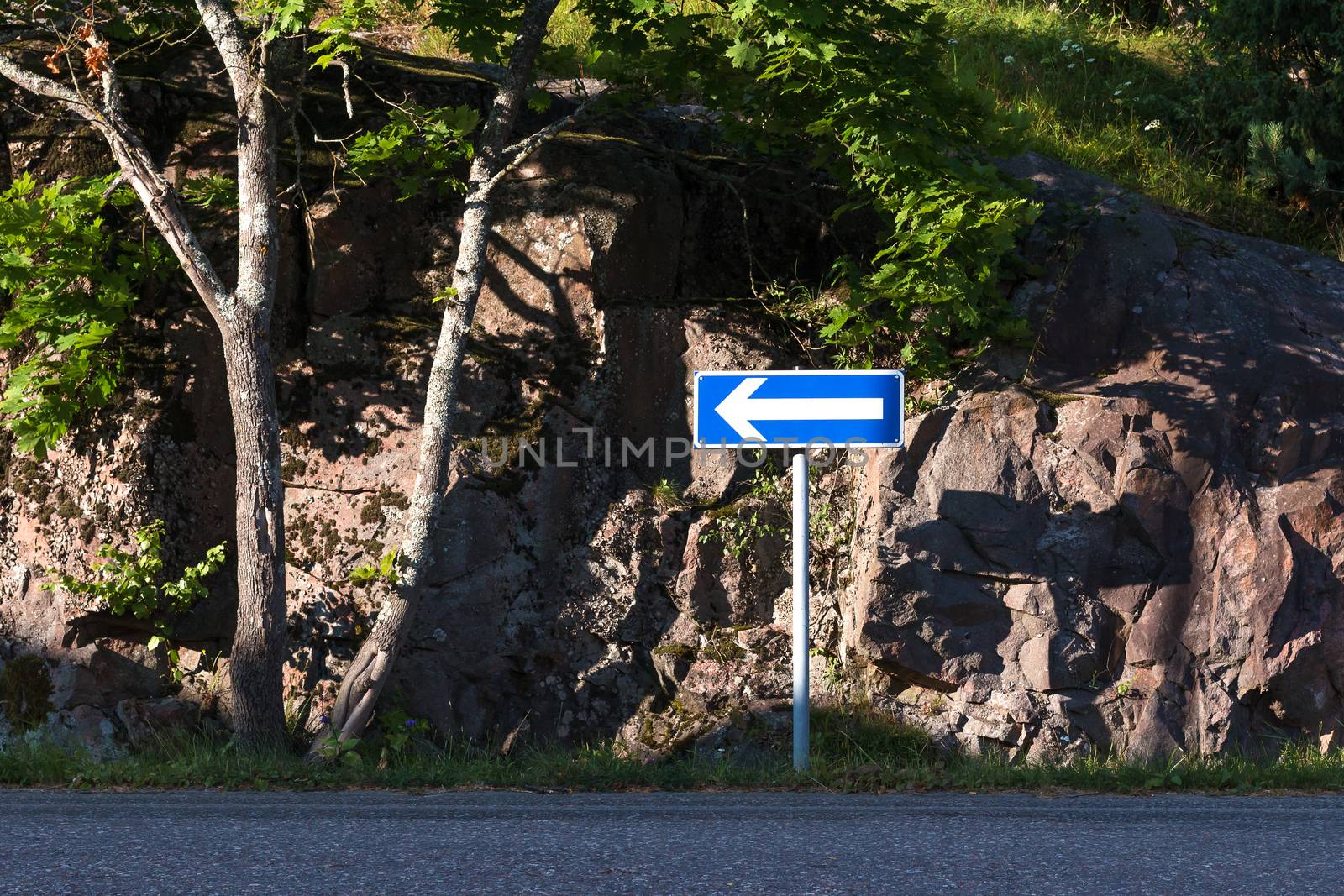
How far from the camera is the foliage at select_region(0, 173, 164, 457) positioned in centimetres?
699

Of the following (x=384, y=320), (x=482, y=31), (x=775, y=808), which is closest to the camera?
(x=775, y=808)

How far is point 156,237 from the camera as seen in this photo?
788cm

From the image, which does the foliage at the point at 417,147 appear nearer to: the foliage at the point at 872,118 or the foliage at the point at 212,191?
the foliage at the point at 872,118

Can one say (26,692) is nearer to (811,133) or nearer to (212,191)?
(212,191)

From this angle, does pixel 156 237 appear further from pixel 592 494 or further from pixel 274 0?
pixel 592 494

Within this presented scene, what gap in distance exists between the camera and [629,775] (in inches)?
227

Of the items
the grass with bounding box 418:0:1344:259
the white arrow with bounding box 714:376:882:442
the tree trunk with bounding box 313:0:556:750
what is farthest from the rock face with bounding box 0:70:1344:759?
the grass with bounding box 418:0:1344:259

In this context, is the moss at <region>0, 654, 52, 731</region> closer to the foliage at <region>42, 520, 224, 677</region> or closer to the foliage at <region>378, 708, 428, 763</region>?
the foliage at <region>42, 520, 224, 677</region>

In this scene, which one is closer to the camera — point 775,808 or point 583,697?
point 775,808

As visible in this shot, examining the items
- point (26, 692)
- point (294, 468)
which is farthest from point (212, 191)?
point (26, 692)

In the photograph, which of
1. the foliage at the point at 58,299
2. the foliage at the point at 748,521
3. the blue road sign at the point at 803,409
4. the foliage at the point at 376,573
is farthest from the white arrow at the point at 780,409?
the foliage at the point at 58,299

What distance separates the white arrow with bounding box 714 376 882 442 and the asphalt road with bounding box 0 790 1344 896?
1.98 meters

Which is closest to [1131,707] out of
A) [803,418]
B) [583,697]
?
[803,418]

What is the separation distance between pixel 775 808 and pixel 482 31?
500 cm
